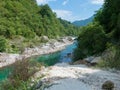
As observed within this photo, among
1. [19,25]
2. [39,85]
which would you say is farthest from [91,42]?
[19,25]

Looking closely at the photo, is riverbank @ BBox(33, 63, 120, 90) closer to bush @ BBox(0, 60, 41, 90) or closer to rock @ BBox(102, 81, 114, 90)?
rock @ BBox(102, 81, 114, 90)

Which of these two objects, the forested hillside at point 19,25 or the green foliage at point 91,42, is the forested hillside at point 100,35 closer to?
the green foliage at point 91,42

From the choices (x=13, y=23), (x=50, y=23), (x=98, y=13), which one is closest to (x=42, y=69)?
(x=98, y=13)

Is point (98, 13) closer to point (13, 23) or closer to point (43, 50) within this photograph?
point (43, 50)

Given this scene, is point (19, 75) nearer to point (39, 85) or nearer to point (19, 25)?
point (39, 85)

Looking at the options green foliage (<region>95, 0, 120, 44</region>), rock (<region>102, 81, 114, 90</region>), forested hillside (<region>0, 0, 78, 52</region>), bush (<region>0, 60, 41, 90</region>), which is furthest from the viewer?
forested hillside (<region>0, 0, 78, 52</region>)

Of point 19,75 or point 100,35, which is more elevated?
point 100,35

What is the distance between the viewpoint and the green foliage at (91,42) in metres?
45.8

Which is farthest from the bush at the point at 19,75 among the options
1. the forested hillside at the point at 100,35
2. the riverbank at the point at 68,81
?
the forested hillside at the point at 100,35

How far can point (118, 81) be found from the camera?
63.5ft

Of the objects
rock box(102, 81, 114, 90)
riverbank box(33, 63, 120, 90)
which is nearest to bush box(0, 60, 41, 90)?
riverbank box(33, 63, 120, 90)

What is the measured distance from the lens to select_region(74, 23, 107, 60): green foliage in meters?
45.8

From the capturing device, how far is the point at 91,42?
47.2 meters

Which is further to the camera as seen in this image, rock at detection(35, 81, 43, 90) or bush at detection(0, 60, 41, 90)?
bush at detection(0, 60, 41, 90)
